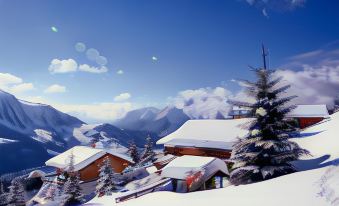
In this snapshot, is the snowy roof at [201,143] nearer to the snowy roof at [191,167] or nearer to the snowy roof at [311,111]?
the snowy roof at [191,167]

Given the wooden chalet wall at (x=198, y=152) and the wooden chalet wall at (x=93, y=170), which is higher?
the wooden chalet wall at (x=198, y=152)

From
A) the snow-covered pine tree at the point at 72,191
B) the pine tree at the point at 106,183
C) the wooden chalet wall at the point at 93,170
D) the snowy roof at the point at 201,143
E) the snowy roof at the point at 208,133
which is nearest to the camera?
the snow-covered pine tree at the point at 72,191

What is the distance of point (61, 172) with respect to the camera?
35562 mm

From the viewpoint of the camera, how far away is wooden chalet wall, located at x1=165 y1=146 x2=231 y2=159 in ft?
99.3

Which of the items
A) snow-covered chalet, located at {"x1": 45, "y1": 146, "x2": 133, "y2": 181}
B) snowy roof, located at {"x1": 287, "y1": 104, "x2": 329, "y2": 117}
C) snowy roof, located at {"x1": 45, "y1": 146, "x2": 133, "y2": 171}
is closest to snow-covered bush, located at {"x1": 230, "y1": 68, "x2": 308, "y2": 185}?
snow-covered chalet, located at {"x1": 45, "y1": 146, "x2": 133, "y2": 181}

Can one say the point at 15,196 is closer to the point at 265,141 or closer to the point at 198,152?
the point at 198,152

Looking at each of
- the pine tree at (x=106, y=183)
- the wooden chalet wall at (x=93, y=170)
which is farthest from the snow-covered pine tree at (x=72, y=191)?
the wooden chalet wall at (x=93, y=170)

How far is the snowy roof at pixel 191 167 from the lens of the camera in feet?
66.5

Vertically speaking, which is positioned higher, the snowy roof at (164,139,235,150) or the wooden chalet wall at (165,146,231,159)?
the snowy roof at (164,139,235,150)

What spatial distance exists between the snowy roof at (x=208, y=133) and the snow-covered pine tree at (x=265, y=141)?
14837 mm

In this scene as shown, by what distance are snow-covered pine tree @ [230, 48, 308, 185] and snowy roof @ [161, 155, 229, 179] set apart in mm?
5152

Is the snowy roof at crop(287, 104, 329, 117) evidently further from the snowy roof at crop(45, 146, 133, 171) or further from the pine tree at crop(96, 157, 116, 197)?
the pine tree at crop(96, 157, 116, 197)

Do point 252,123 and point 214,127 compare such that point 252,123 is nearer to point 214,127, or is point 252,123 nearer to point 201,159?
point 201,159

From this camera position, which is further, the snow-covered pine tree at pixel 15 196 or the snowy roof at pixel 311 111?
the snowy roof at pixel 311 111
